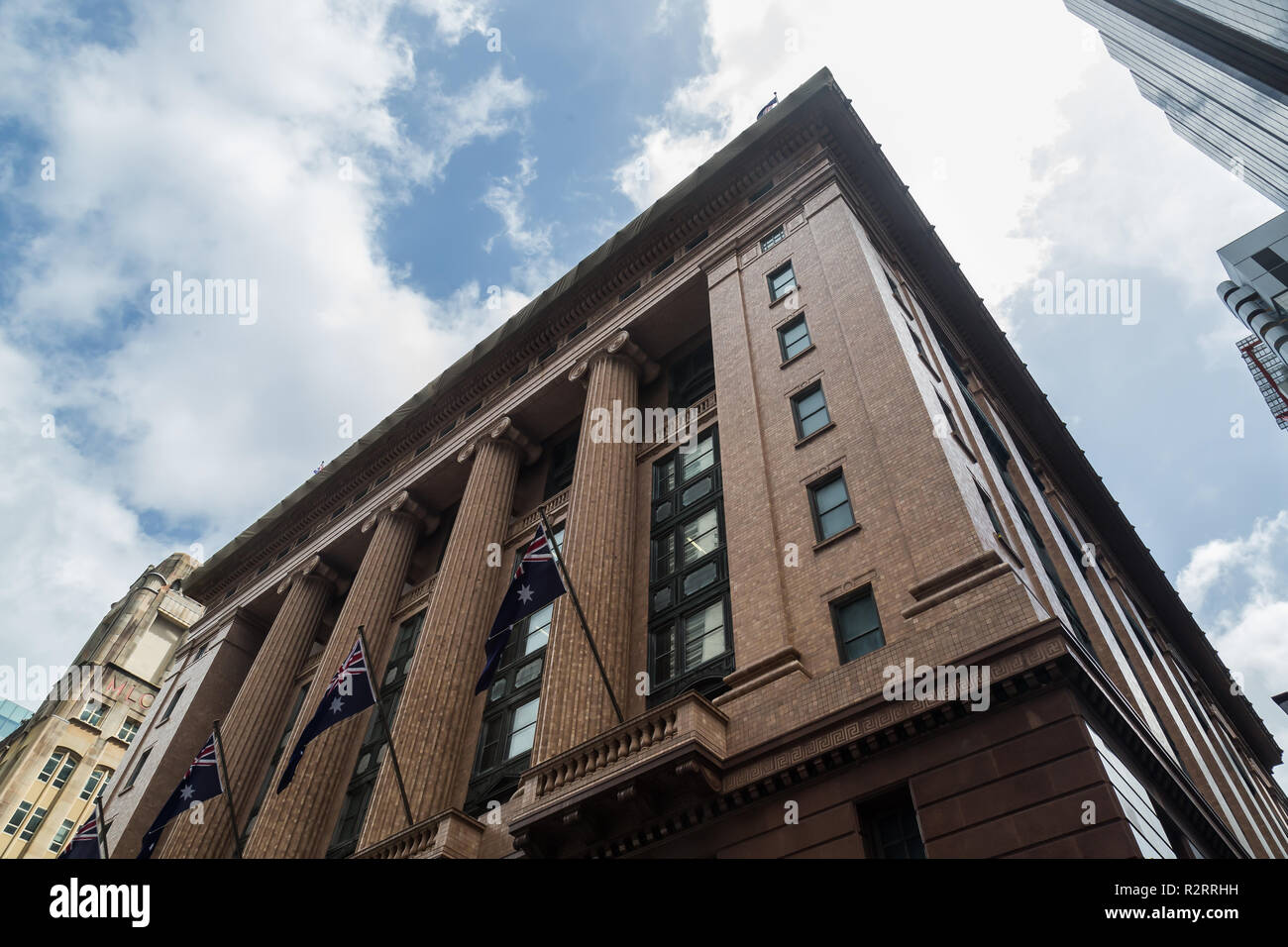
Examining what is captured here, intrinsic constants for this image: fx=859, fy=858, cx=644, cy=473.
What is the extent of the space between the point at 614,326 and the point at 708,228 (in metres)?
5.86

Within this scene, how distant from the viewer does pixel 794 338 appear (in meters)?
27.3

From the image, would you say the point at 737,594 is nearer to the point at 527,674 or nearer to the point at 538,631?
the point at 527,674

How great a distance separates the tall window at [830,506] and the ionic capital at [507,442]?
66.7ft

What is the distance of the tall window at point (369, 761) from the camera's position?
94.2 feet

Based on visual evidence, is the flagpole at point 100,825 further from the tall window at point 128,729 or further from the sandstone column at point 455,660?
the tall window at point 128,729

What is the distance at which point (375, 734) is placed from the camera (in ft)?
104

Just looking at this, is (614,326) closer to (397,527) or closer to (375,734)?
(397,527)

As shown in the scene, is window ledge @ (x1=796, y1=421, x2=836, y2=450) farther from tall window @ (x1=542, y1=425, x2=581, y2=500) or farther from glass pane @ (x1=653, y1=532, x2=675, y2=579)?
tall window @ (x1=542, y1=425, x2=581, y2=500)

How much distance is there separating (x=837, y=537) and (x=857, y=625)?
2.42 meters

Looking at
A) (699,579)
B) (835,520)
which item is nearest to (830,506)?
(835,520)

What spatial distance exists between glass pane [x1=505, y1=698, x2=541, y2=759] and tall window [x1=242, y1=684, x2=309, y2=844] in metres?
12.1

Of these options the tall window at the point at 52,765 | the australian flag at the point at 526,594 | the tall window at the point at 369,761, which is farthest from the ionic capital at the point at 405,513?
the tall window at the point at 52,765

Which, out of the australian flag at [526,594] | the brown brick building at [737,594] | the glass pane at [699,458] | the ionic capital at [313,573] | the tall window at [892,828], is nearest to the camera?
the tall window at [892,828]

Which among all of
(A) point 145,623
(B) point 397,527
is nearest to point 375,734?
(B) point 397,527
